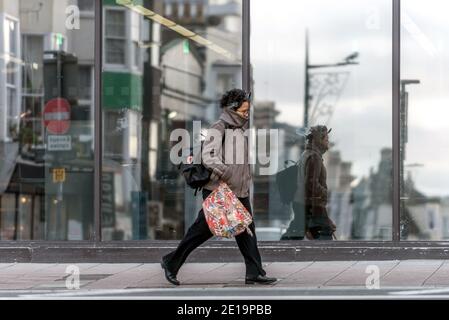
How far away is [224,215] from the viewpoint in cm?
817

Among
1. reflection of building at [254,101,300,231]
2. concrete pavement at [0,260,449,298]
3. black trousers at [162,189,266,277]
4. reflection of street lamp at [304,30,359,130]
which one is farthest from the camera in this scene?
reflection of street lamp at [304,30,359,130]

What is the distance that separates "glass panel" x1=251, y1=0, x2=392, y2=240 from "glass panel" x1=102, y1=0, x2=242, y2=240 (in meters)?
0.86

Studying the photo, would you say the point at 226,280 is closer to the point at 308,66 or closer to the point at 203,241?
the point at 203,241

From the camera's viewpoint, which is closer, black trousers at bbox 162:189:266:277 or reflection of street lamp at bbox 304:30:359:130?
black trousers at bbox 162:189:266:277

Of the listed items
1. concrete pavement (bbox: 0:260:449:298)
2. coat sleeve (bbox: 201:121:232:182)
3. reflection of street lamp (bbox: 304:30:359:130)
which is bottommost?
concrete pavement (bbox: 0:260:449:298)

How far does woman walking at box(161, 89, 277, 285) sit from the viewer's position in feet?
27.1

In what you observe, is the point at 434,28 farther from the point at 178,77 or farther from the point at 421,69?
the point at 178,77

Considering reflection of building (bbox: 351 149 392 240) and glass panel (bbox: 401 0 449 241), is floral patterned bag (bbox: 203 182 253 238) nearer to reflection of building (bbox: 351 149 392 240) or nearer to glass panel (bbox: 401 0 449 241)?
glass panel (bbox: 401 0 449 241)

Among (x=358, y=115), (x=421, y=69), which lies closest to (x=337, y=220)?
(x=358, y=115)

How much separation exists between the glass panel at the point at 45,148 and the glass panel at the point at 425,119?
16.6 ft

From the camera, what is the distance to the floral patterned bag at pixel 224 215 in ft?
26.8

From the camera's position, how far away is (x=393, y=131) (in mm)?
10695

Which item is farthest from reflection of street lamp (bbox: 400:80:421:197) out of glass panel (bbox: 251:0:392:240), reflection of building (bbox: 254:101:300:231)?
reflection of building (bbox: 254:101:300:231)

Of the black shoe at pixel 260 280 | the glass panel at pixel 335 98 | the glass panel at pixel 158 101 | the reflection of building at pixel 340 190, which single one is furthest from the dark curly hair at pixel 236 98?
the reflection of building at pixel 340 190
